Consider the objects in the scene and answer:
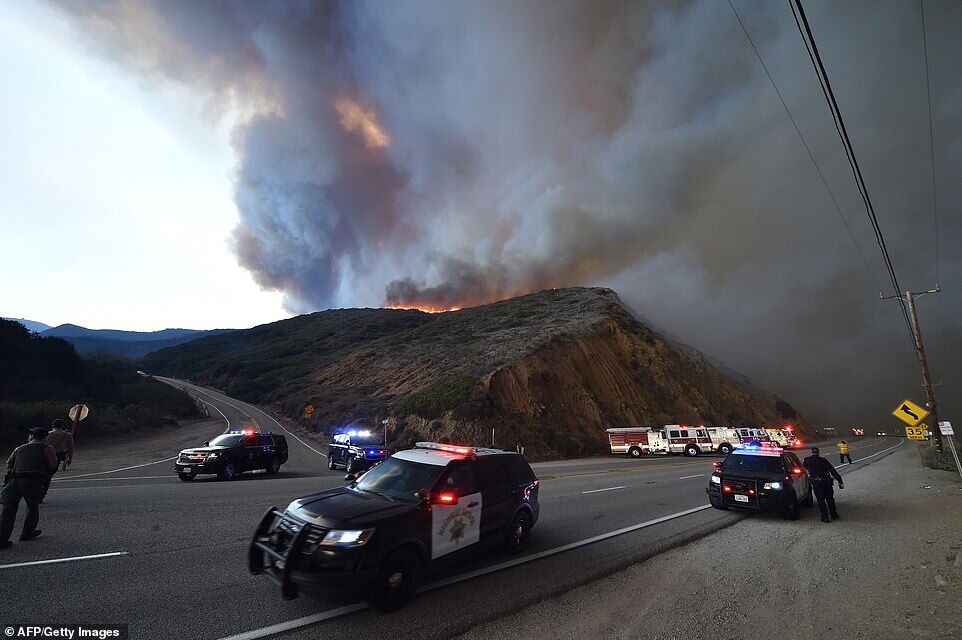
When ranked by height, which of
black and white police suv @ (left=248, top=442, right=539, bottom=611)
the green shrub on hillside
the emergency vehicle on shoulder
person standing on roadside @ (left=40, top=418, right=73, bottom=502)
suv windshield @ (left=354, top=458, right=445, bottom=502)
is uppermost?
the green shrub on hillside

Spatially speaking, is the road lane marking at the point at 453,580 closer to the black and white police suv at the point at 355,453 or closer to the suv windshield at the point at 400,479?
the suv windshield at the point at 400,479

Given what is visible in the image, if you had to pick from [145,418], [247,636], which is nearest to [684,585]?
[247,636]

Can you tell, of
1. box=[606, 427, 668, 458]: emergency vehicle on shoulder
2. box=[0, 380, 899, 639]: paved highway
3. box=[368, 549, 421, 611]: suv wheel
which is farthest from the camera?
box=[606, 427, 668, 458]: emergency vehicle on shoulder

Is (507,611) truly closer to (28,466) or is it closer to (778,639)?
(778,639)

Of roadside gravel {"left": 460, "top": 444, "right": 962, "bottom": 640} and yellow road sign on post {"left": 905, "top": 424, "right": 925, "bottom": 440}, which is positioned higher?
yellow road sign on post {"left": 905, "top": 424, "right": 925, "bottom": 440}

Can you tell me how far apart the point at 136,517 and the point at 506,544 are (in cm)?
782

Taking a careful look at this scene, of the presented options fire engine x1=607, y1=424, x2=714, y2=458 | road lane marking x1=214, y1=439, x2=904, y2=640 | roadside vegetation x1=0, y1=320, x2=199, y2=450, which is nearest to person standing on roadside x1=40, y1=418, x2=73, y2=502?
road lane marking x1=214, y1=439, x2=904, y2=640

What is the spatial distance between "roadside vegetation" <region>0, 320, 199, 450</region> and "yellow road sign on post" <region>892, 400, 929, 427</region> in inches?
1599

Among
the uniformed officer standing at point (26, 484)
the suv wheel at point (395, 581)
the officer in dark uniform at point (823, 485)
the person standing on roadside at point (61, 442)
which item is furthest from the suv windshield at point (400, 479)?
the officer in dark uniform at point (823, 485)

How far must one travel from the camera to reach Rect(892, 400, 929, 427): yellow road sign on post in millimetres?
16250

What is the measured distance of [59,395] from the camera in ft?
105

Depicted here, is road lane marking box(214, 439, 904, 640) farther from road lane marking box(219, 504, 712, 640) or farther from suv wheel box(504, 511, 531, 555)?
suv wheel box(504, 511, 531, 555)

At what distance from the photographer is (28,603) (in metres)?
4.83

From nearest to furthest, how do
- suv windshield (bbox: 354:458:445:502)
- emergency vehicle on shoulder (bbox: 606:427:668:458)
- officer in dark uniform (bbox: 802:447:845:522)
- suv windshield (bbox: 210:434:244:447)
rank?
1. suv windshield (bbox: 354:458:445:502)
2. officer in dark uniform (bbox: 802:447:845:522)
3. suv windshield (bbox: 210:434:244:447)
4. emergency vehicle on shoulder (bbox: 606:427:668:458)
